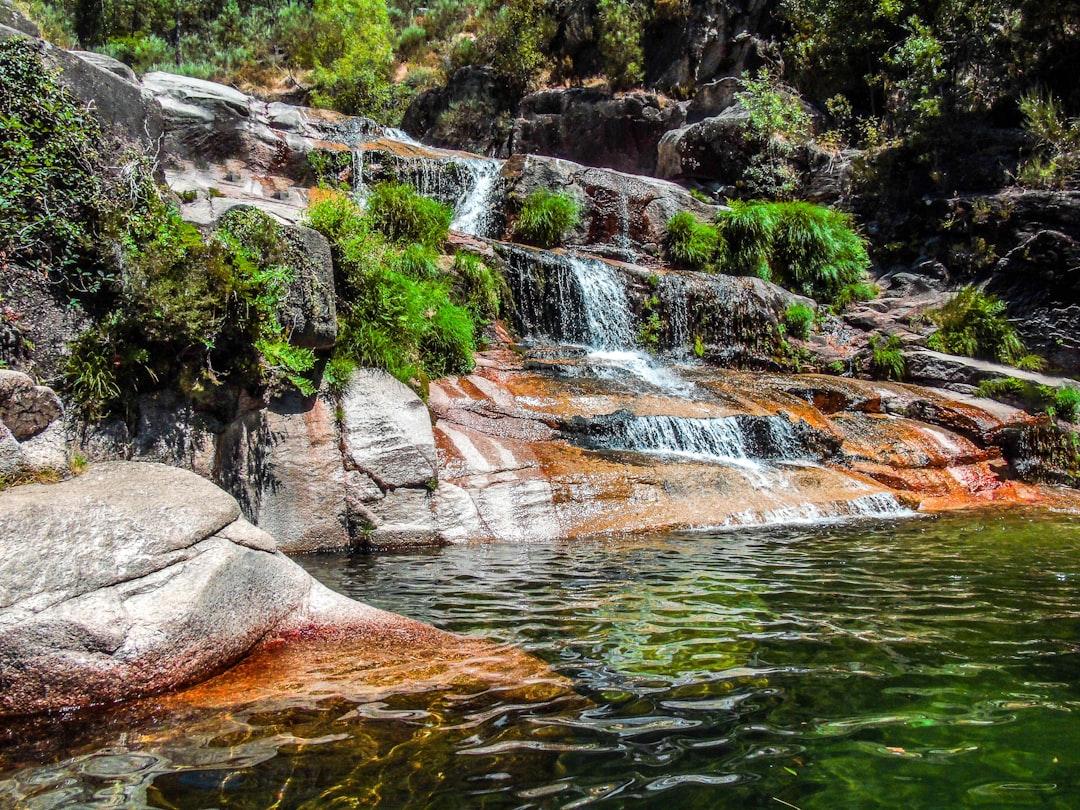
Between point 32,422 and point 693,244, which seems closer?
point 32,422

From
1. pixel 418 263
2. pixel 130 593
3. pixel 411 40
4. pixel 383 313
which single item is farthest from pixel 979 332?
pixel 411 40

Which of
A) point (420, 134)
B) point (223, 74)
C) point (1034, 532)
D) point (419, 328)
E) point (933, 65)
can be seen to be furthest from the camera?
point (223, 74)

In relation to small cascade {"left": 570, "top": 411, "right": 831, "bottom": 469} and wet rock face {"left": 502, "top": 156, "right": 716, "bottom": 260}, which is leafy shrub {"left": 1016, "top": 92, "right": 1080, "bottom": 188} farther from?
small cascade {"left": 570, "top": 411, "right": 831, "bottom": 469}

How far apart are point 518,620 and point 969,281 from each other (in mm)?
13729

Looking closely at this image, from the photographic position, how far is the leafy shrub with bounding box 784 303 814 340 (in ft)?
41.2

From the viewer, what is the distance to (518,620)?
11.5 ft

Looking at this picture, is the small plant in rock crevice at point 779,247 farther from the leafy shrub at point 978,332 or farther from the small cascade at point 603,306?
the small cascade at point 603,306

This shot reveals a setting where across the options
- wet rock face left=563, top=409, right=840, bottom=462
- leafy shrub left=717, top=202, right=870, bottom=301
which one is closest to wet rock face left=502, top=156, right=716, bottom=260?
leafy shrub left=717, top=202, right=870, bottom=301

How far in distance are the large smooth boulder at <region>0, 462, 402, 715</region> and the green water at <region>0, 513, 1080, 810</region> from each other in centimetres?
33

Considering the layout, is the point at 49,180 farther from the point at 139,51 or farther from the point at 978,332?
the point at 139,51

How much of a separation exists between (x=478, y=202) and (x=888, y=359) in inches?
352

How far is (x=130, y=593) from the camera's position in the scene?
110 inches

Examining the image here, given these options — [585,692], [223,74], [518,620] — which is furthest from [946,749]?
[223,74]

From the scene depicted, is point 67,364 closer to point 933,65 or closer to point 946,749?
point 946,749
